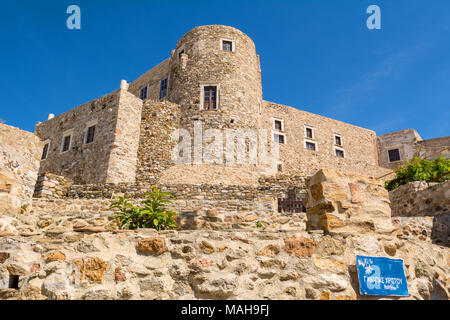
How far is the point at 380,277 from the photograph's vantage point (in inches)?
148

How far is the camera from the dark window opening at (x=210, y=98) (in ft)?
60.5

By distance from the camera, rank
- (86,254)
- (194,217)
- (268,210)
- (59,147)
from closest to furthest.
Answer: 1. (86,254)
2. (194,217)
3. (268,210)
4. (59,147)

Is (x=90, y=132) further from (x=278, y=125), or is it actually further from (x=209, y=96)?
(x=278, y=125)

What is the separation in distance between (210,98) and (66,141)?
9.05 meters

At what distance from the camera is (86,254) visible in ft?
11.3

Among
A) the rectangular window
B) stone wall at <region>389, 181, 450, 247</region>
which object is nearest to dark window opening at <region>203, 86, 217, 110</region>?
the rectangular window

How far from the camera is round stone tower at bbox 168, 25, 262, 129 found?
1830 cm

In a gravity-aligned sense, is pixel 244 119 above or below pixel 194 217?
above

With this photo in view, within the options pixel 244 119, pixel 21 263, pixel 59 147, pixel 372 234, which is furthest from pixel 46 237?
pixel 59 147

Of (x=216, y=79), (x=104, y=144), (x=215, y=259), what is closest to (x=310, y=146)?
(x=216, y=79)

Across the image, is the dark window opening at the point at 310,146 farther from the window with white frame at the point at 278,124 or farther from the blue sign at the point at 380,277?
the blue sign at the point at 380,277

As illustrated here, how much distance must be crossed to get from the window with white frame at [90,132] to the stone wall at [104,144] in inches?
7.9

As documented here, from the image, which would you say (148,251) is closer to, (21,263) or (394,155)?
(21,263)

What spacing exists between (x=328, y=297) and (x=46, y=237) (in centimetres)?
306
